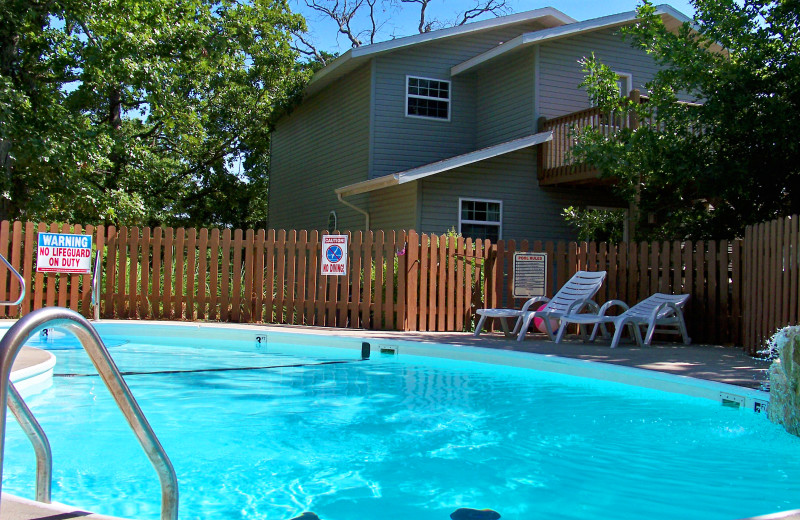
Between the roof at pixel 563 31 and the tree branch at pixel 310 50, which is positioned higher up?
the tree branch at pixel 310 50

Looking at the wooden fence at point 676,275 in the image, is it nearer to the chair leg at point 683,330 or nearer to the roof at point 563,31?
the chair leg at point 683,330

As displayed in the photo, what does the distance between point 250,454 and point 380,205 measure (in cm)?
1278

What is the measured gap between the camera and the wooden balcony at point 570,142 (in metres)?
14.6

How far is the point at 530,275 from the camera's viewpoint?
38.3 ft

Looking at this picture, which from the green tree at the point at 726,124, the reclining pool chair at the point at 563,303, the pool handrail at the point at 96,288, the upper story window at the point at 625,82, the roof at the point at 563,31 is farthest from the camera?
the upper story window at the point at 625,82

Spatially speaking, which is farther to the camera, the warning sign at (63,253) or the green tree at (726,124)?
the warning sign at (63,253)

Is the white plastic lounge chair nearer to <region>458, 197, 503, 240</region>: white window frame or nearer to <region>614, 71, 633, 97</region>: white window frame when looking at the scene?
<region>458, 197, 503, 240</region>: white window frame

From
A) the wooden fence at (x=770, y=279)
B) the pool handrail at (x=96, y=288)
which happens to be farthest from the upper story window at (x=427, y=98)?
the wooden fence at (x=770, y=279)

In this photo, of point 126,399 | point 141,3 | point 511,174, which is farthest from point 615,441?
point 141,3

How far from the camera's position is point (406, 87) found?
58.2ft

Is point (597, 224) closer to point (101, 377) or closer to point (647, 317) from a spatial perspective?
→ point (647, 317)

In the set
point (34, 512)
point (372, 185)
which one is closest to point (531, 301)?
point (372, 185)

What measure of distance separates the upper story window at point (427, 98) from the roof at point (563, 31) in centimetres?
55

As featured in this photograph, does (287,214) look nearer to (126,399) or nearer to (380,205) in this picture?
(380,205)
